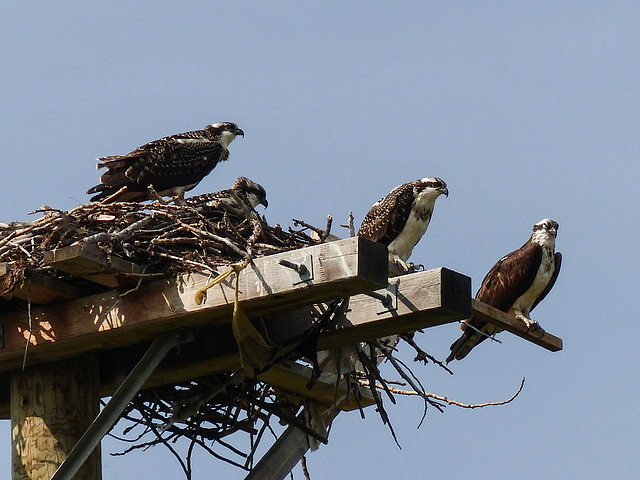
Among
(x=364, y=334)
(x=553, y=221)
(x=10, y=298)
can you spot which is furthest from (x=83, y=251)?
(x=553, y=221)

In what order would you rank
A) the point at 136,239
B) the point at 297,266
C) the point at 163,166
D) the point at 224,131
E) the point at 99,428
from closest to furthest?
the point at 297,266 → the point at 99,428 → the point at 136,239 → the point at 163,166 → the point at 224,131

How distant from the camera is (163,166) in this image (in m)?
8.77

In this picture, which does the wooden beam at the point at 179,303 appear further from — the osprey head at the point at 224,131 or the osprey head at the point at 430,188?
the osprey head at the point at 224,131

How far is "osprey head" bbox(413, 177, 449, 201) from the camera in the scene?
28.4 feet

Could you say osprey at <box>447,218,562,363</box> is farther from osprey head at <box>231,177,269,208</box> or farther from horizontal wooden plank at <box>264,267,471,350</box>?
horizontal wooden plank at <box>264,267,471,350</box>

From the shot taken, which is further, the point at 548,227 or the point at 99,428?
the point at 548,227

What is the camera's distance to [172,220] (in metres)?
5.48

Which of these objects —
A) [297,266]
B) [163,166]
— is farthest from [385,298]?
[163,166]

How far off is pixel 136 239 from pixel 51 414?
910 mm

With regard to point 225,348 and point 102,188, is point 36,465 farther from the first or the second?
point 102,188

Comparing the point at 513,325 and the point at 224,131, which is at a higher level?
the point at 224,131

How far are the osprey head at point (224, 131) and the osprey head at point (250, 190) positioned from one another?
72cm

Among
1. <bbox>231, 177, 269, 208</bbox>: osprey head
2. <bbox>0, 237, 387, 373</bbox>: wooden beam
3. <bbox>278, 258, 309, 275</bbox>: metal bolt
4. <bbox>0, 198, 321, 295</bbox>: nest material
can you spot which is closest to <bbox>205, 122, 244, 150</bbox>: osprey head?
<bbox>231, 177, 269, 208</bbox>: osprey head

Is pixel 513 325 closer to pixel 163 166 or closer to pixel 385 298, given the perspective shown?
pixel 385 298
